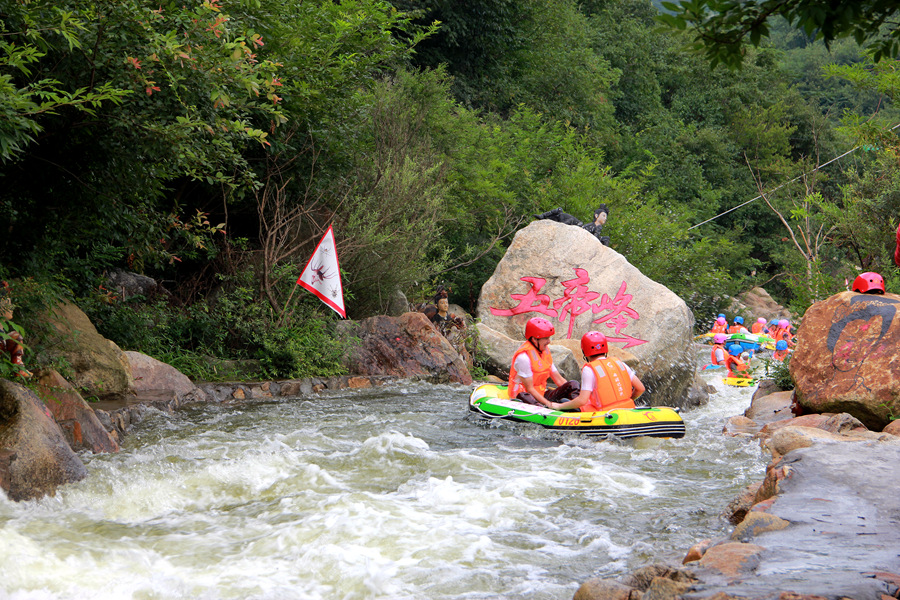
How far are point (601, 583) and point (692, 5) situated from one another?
2255mm

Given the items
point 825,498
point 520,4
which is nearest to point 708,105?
point 520,4

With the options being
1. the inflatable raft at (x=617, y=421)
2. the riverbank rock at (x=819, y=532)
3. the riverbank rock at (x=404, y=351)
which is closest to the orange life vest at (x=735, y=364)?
the riverbank rock at (x=404, y=351)

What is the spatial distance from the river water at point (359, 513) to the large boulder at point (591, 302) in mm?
4631

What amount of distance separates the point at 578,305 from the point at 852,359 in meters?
6.30

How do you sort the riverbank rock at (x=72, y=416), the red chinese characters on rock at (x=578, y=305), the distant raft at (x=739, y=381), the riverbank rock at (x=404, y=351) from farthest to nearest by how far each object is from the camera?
the distant raft at (x=739, y=381), the red chinese characters on rock at (x=578, y=305), the riverbank rock at (x=404, y=351), the riverbank rock at (x=72, y=416)

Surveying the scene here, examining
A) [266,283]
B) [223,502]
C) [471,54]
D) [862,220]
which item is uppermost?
[471,54]

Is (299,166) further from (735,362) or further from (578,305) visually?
(735,362)

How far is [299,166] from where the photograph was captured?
1136cm

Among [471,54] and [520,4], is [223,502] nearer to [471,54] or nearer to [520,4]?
[471,54]

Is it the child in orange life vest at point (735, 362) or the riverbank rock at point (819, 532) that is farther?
the child in orange life vest at point (735, 362)

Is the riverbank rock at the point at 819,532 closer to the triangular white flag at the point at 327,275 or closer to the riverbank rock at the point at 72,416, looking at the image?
the riverbank rock at the point at 72,416

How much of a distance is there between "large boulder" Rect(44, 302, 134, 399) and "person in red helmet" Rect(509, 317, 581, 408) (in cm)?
421

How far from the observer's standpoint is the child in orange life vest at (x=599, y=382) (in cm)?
751

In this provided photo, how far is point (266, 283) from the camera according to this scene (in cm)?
1059
